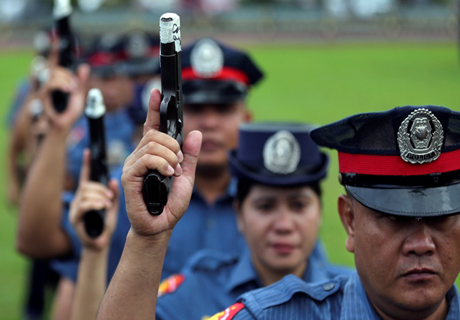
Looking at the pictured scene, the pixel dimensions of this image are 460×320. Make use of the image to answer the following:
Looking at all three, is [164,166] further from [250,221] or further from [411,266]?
[250,221]

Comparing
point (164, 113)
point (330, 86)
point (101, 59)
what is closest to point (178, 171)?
point (164, 113)

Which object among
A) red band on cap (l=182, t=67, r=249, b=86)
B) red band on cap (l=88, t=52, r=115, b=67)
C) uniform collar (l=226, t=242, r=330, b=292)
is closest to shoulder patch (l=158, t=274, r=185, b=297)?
uniform collar (l=226, t=242, r=330, b=292)

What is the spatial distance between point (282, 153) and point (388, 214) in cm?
159

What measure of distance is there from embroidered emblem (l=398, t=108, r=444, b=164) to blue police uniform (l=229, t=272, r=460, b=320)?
1.47ft

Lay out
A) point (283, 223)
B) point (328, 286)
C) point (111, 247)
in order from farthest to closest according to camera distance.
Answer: point (111, 247) < point (283, 223) < point (328, 286)

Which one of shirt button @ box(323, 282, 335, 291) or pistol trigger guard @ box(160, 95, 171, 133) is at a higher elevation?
pistol trigger guard @ box(160, 95, 171, 133)

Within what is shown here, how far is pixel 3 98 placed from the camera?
22.4 meters

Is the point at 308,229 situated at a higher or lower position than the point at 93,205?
lower

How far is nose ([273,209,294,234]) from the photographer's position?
151 inches

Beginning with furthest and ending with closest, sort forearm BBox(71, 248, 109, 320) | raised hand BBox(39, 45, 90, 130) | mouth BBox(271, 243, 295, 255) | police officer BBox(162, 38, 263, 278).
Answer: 1. police officer BBox(162, 38, 263, 278)
2. raised hand BBox(39, 45, 90, 130)
3. mouth BBox(271, 243, 295, 255)
4. forearm BBox(71, 248, 109, 320)

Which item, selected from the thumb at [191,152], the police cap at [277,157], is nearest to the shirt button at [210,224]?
the police cap at [277,157]

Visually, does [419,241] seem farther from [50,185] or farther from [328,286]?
[50,185]

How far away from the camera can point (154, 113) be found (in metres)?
2.50

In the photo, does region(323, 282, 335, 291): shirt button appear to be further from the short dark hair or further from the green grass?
the green grass
